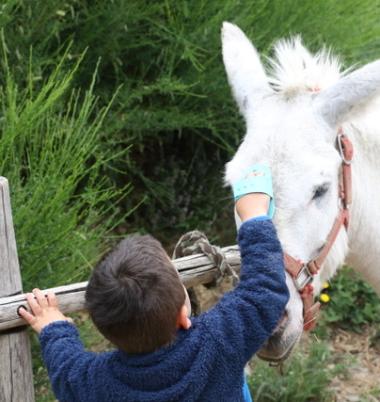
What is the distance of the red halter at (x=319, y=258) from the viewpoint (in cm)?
186

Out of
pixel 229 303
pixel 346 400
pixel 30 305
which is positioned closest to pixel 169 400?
pixel 229 303

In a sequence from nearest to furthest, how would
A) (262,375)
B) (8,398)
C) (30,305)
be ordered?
(30,305)
(8,398)
(262,375)

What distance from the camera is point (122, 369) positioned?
150cm

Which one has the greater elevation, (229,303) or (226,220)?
(229,303)

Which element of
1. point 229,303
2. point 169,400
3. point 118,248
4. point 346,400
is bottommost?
point 346,400

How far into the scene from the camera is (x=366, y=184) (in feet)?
7.06

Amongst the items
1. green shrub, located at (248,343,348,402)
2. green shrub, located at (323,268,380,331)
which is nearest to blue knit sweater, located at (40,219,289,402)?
green shrub, located at (248,343,348,402)

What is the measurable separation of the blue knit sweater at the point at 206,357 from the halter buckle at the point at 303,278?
0.27m

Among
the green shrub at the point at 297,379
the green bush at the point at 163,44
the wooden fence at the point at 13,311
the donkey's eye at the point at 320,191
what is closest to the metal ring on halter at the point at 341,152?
the donkey's eye at the point at 320,191

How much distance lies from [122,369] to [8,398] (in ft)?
2.11

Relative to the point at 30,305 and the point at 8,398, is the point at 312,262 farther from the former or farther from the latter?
the point at 8,398

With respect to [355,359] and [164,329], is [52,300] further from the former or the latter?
[355,359]

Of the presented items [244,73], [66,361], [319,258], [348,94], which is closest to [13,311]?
[66,361]

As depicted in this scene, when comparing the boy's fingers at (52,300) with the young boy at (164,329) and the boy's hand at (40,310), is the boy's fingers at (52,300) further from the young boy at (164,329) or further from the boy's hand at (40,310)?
the young boy at (164,329)
